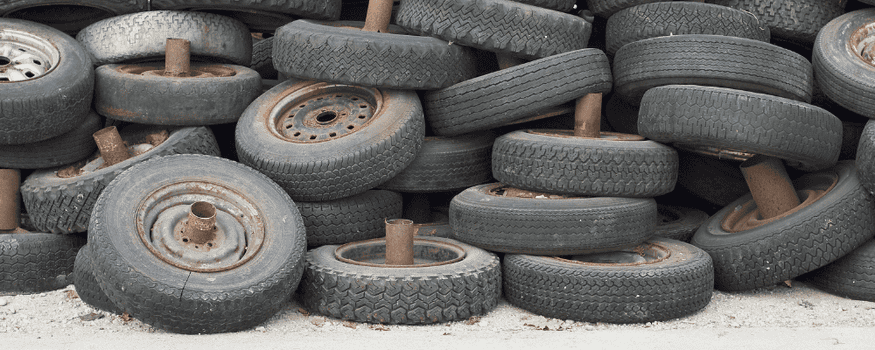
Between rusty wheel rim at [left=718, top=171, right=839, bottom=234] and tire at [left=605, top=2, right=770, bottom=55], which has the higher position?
tire at [left=605, top=2, right=770, bottom=55]

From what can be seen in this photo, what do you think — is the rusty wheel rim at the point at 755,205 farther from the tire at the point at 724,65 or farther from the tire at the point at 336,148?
the tire at the point at 336,148

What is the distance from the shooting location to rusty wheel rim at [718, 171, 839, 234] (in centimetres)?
523

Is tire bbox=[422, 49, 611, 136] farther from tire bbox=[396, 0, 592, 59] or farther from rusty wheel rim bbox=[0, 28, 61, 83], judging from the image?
rusty wheel rim bbox=[0, 28, 61, 83]

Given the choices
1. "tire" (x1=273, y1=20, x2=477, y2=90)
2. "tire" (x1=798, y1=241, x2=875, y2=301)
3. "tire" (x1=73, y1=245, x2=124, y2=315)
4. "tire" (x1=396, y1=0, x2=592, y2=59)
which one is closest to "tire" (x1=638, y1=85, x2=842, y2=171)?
"tire" (x1=798, y1=241, x2=875, y2=301)

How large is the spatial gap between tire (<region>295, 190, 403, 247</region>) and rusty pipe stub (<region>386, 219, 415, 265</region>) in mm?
507

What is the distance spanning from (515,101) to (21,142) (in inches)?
124

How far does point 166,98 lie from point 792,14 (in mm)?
4452

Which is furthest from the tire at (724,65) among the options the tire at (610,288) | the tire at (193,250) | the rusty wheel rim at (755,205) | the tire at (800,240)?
the tire at (193,250)

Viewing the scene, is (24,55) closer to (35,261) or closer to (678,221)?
(35,261)

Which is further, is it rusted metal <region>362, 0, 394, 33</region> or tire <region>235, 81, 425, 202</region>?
rusted metal <region>362, 0, 394, 33</region>

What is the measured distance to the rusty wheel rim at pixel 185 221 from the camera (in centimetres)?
423

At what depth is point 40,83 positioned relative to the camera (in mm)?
5066

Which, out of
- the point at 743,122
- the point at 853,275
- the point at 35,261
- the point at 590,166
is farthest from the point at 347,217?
the point at 853,275

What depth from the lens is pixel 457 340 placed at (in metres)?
4.09
